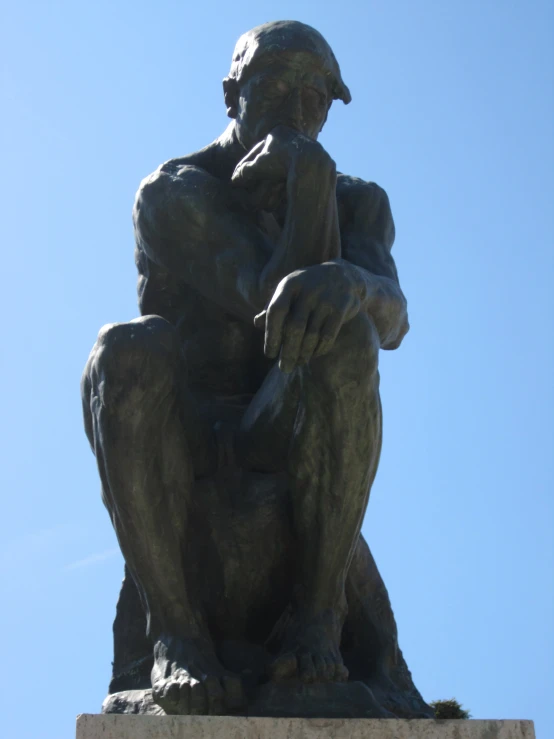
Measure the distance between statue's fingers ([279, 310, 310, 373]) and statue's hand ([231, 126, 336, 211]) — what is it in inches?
35.1

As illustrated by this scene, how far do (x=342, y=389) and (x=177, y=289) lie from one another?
1.52 metres

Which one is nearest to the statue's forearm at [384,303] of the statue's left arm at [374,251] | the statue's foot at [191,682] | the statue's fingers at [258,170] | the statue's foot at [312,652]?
the statue's left arm at [374,251]

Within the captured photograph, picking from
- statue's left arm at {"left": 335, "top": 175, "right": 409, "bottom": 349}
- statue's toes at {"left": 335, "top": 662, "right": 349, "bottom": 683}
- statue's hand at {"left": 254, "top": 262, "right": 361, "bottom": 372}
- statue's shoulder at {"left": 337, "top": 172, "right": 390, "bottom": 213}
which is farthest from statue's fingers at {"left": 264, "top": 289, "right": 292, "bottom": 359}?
statue's shoulder at {"left": 337, "top": 172, "right": 390, "bottom": 213}

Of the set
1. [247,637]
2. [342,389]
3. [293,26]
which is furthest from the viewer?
[293,26]

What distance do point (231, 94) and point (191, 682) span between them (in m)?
3.02

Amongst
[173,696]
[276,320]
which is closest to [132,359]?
[276,320]

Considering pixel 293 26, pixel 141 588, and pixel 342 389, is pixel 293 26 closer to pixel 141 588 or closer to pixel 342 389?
pixel 342 389

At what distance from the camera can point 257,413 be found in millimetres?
5684

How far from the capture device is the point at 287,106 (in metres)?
6.02

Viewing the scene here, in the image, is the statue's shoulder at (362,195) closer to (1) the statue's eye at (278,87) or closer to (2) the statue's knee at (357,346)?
(1) the statue's eye at (278,87)

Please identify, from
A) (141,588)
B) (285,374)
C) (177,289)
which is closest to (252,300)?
(285,374)

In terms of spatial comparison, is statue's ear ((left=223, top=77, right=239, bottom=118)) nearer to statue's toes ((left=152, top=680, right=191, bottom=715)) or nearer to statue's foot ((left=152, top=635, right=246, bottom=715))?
statue's foot ((left=152, top=635, right=246, bottom=715))

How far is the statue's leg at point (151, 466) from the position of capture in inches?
205

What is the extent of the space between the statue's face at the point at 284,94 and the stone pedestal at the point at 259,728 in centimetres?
284
